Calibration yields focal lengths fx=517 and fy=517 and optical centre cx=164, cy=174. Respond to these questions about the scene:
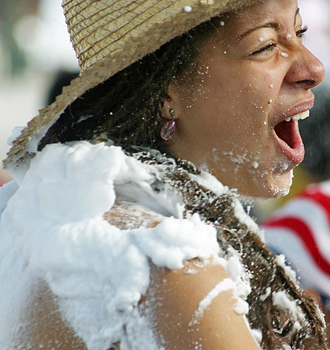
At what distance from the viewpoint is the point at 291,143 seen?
6.04 feet

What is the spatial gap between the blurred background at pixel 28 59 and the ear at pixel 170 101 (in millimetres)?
4293

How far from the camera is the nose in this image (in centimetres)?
168

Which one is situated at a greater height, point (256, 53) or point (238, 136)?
point (256, 53)

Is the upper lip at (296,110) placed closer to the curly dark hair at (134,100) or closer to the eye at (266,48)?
the eye at (266,48)

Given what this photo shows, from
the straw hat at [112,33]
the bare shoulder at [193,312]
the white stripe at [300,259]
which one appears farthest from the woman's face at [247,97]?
the white stripe at [300,259]

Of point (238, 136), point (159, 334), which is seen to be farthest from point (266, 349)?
point (238, 136)

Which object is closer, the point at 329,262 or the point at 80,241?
the point at 80,241

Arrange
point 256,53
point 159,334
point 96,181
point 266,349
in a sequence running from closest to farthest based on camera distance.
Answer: point 159,334 < point 96,181 < point 266,349 < point 256,53

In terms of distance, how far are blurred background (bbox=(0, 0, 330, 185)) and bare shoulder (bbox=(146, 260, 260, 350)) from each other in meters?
4.91

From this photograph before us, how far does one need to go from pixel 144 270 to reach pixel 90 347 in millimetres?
224

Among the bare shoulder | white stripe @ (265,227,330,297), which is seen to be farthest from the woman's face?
white stripe @ (265,227,330,297)

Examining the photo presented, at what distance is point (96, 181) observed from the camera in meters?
1.28

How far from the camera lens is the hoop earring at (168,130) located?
5.49 feet

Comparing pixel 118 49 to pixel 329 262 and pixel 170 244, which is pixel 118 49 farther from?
pixel 329 262
